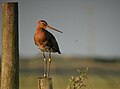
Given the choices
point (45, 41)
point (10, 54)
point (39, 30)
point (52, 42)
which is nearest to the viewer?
point (10, 54)

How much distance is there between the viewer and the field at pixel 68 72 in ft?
50.6

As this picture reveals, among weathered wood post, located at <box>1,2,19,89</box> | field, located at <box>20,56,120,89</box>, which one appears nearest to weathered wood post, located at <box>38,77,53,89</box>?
weathered wood post, located at <box>1,2,19,89</box>

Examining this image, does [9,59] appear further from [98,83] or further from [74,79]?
[98,83]

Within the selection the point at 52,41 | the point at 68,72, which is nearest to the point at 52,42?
the point at 52,41

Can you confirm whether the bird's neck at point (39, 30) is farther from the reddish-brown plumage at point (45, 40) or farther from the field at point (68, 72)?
the field at point (68, 72)

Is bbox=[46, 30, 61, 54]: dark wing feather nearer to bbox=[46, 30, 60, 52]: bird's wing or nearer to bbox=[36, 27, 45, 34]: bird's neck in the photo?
bbox=[46, 30, 60, 52]: bird's wing

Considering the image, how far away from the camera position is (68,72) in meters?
21.7

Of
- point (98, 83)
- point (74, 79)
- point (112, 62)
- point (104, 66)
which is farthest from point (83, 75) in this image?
point (112, 62)

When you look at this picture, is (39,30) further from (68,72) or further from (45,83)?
(68,72)

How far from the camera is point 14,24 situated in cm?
685

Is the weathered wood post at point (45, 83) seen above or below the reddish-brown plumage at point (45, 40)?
below

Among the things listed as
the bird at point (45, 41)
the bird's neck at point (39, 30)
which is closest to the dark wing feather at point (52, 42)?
the bird at point (45, 41)

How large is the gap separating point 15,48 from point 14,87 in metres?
0.42

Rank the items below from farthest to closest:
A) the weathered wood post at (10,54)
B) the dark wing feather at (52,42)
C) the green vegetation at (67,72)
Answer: the green vegetation at (67,72) < the dark wing feather at (52,42) < the weathered wood post at (10,54)
